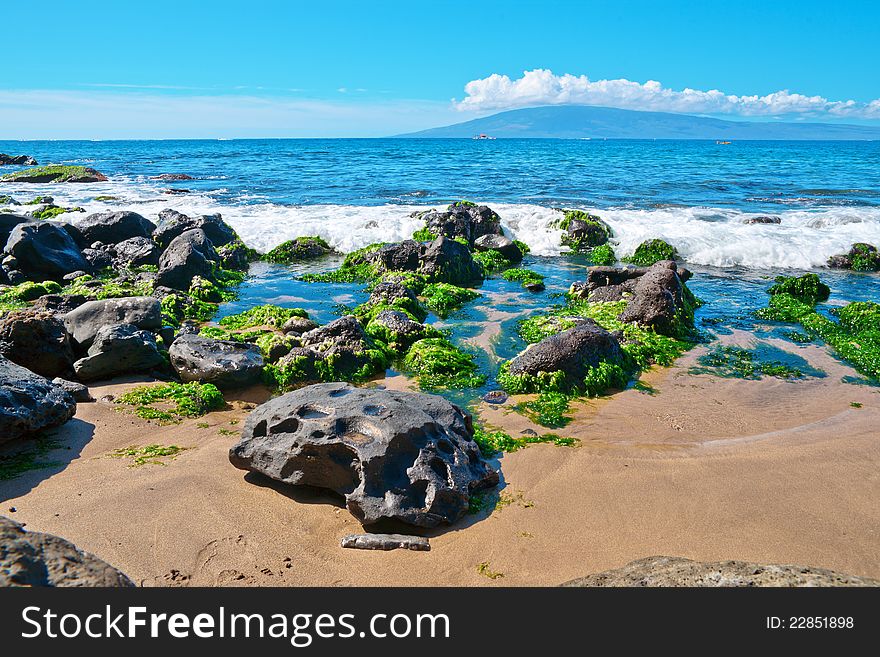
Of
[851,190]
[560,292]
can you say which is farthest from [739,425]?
[851,190]

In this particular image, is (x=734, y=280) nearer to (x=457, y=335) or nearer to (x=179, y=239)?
(x=457, y=335)

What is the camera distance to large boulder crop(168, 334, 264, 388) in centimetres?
719

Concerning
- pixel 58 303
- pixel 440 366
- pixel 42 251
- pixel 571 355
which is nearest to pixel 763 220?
pixel 571 355

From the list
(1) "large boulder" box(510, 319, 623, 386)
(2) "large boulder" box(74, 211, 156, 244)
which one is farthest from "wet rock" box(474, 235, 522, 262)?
(2) "large boulder" box(74, 211, 156, 244)

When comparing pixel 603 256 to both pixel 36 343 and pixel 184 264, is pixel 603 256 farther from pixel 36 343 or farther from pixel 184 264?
pixel 36 343

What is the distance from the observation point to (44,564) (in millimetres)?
2625

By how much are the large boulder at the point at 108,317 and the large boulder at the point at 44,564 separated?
5.87m

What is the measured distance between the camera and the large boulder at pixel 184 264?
12.3 meters

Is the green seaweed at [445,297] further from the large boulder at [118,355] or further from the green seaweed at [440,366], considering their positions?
the large boulder at [118,355]

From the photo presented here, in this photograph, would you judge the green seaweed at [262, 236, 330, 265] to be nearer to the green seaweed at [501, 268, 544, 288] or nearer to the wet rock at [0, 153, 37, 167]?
the green seaweed at [501, 268, 544, 288]

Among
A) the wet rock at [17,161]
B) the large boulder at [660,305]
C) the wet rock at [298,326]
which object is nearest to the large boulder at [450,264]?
the large boulder at [660,305]

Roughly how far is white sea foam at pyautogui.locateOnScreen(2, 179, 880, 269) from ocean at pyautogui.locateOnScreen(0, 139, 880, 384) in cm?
5

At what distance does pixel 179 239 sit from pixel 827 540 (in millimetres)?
13877

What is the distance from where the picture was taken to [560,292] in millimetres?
12508
